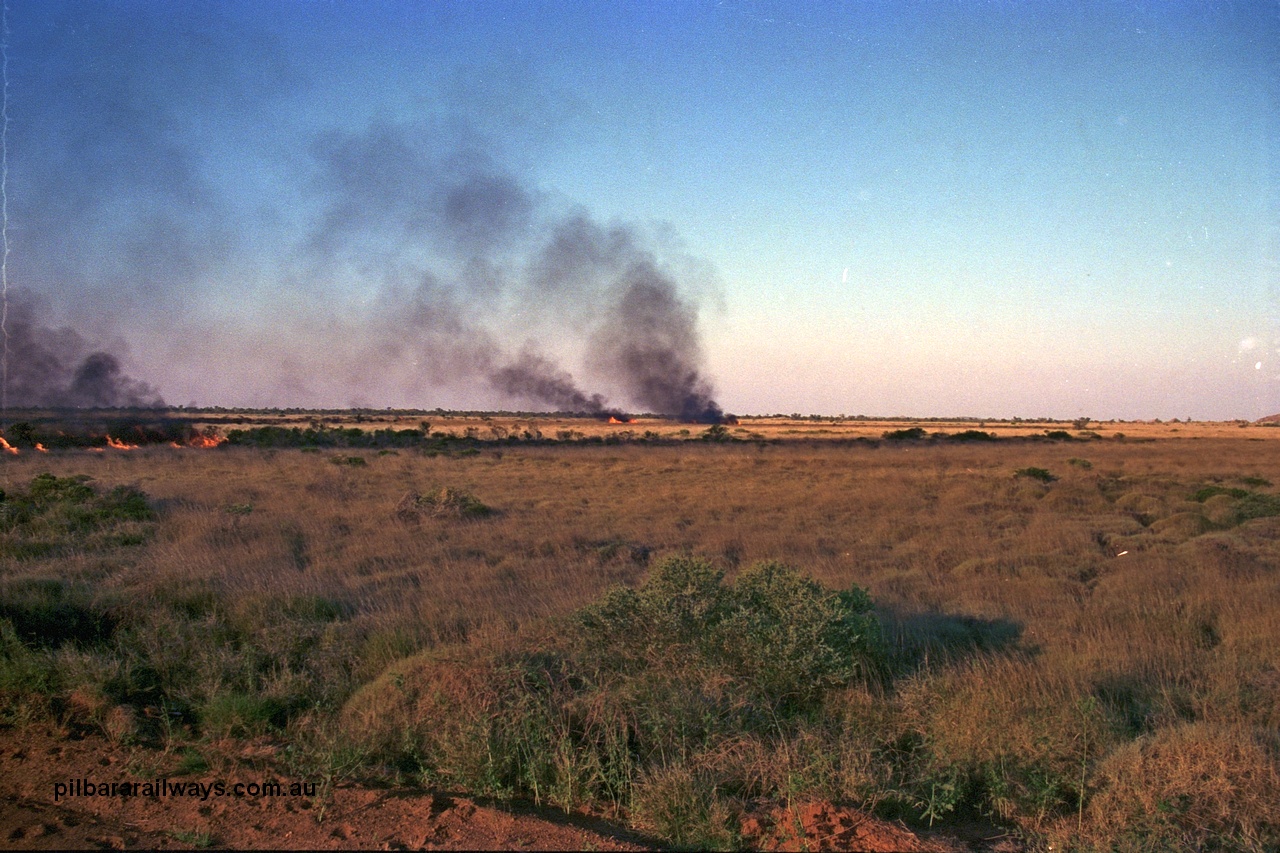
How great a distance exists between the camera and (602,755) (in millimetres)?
5246

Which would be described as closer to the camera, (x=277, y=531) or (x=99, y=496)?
(x=277, y=531)

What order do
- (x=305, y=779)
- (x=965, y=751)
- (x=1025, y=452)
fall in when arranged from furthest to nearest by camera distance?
(x=1025, y=452), (x=965, y=751), (x=305, y=779)

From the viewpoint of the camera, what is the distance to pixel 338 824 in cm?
437

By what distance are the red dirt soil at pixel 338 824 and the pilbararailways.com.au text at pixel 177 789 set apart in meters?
0.03

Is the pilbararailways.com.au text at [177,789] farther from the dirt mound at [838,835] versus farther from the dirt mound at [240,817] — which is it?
the dirt mound at [838,835]

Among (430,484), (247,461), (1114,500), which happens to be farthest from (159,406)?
(1114,500)

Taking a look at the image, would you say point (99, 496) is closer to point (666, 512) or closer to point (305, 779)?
point (666, 512)

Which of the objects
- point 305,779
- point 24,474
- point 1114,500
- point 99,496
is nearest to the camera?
point 305,779

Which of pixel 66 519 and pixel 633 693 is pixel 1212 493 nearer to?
pixel 633 693

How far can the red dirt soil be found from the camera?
13.6 feet

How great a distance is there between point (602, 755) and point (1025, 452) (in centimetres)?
4899

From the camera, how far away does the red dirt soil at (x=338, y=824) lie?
4.16 metres

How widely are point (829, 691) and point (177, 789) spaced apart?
415cm

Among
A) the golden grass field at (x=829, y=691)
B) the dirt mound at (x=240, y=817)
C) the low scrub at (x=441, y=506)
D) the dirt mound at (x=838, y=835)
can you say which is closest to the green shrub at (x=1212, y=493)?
the golden grass field at (x=829, y=691)
